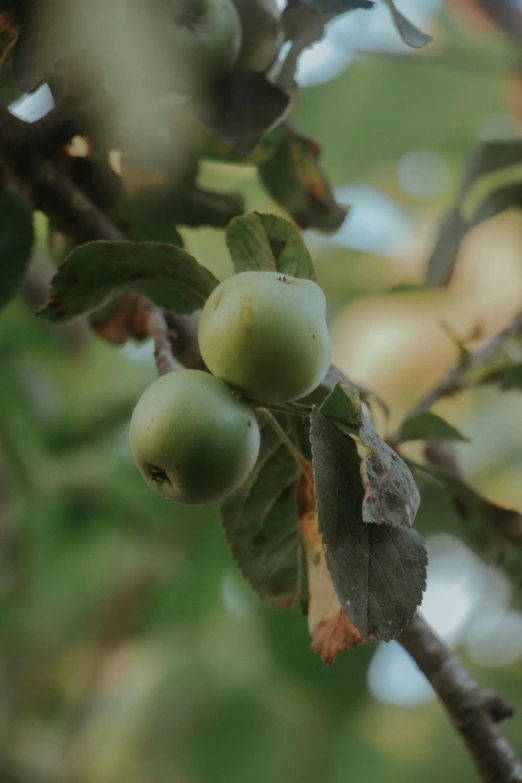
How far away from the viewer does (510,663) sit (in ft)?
7.40

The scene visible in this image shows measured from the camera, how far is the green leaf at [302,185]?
42.3 inches

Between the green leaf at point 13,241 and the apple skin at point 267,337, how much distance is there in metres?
0.41

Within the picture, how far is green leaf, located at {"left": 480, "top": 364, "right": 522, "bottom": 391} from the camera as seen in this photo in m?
1.15

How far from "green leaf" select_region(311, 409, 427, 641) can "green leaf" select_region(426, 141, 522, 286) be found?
0.72 m

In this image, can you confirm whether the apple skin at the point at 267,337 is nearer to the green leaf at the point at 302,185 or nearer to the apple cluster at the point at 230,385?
the apple cluster at the point at 230,385

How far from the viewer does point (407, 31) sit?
0.81 m

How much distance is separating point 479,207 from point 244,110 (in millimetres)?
595

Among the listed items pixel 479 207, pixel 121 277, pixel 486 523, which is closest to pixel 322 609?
pixel 121 277

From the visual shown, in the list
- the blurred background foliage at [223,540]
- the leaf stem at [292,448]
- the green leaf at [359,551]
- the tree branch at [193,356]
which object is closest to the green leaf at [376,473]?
the green leaf at [359,551]

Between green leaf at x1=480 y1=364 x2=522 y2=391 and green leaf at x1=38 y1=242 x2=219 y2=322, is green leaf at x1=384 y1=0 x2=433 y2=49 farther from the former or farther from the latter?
green leaf at x1=480 y1=364 x2=522 y2=391

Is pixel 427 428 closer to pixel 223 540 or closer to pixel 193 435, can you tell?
pixel 193 435

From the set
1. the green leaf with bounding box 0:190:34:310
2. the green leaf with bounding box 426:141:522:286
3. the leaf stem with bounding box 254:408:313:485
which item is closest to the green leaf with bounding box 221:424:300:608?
the leaf stem with bounding box 254:408:313:485

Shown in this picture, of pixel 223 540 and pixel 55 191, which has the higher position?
pixel 55 191

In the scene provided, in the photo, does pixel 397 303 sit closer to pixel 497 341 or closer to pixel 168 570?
pixel 168 570
